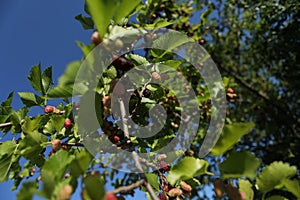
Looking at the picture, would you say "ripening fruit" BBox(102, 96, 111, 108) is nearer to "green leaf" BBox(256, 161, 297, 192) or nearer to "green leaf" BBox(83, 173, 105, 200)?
"green leaf" BBox(83, 173, 105, 200)

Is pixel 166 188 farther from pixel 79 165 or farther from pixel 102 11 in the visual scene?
pixel 102 11

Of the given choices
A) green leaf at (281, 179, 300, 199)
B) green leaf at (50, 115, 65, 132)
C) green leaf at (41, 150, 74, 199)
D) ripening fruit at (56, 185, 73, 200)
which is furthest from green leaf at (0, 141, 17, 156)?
green leaf at (281, 179, 300, 199)

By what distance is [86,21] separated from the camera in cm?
80

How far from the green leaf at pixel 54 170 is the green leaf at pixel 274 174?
37 cm

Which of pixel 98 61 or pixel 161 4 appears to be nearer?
pixel 98 61

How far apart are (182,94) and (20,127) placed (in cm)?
117

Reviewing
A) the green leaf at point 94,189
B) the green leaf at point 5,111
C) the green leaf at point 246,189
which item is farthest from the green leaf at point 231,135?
the green leaf at point 5,111

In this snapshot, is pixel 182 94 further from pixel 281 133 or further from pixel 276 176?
pixel 281 133

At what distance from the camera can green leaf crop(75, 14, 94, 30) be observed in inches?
31.3

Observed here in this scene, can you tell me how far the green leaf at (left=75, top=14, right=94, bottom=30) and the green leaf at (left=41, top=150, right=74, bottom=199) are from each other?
0.39 m

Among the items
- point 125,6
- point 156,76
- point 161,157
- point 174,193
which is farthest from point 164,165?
point 125,6

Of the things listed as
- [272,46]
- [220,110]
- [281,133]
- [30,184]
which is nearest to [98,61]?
[30,184]

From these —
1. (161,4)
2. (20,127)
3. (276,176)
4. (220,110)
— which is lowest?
(276,176)

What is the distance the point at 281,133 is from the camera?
3771mm
